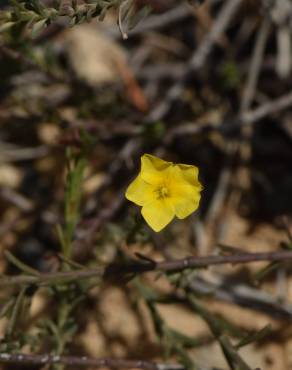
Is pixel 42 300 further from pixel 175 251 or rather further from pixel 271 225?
pixel 271 225

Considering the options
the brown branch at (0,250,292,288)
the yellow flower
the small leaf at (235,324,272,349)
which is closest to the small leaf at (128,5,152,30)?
the yellow flower

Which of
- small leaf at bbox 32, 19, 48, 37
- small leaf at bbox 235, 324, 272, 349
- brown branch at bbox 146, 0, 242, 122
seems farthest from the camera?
brown branch at bbox 146, 0, 242, 122

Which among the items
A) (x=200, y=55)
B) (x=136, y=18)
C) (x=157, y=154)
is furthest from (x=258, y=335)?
(x=200, y=55)

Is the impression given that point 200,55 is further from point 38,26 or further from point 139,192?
point 38,26

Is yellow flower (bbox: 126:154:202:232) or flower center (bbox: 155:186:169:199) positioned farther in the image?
flower center (bbox: 155:186:169:199)

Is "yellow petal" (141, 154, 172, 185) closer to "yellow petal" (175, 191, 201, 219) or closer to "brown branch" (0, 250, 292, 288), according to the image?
"yellow petal" (175, 191, 201, 219)

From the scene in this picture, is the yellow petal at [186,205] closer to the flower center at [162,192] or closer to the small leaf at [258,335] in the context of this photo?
the flower center at [162,192]
